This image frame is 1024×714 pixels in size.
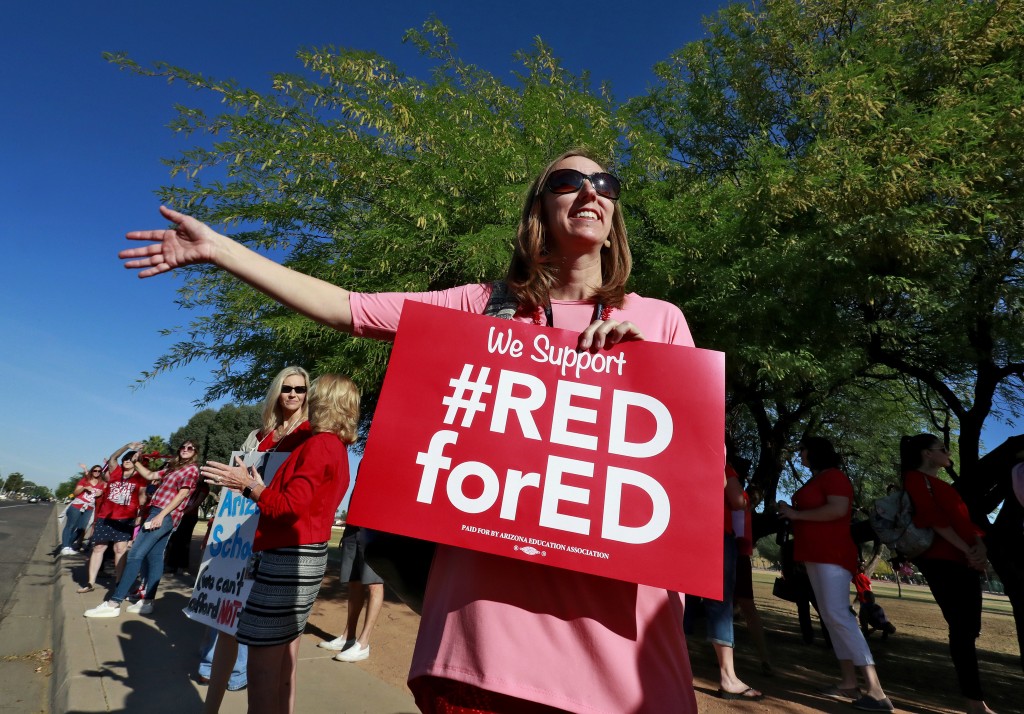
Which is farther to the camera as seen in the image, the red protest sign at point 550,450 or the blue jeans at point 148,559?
the blue jeans at point 148,559

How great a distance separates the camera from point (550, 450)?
135 centimetres

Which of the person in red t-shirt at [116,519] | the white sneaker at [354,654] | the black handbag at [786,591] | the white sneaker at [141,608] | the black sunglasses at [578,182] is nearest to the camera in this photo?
the black sunglasses at [578,182]

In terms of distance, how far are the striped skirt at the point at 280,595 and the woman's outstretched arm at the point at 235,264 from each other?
1907mm

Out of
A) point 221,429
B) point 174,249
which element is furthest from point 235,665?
point 221,429

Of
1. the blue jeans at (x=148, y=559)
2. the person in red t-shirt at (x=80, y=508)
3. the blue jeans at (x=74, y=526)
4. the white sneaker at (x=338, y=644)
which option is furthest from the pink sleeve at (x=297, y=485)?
the blue jeans at (x=74, y=526)

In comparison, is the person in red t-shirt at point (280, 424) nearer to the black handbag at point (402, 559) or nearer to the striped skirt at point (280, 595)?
the striped skirt at point (280, 595)

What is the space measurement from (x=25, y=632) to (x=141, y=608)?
1.08 meters

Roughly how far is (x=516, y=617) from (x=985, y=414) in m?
11.0

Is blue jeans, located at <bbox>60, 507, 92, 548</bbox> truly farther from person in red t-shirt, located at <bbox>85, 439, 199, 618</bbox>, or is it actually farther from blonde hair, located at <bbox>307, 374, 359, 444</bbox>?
blonde hair, located at <bbox>307, 374, 359, 444</bbox>

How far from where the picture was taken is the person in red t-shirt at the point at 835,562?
469 centimetres

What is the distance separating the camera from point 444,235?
262 inches

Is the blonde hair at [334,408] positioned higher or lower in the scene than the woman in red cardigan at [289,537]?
higher

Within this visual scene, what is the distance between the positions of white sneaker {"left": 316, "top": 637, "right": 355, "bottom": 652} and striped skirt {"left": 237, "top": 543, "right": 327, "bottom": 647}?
2875 mm

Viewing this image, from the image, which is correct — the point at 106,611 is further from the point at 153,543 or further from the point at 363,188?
the point at 363,188
